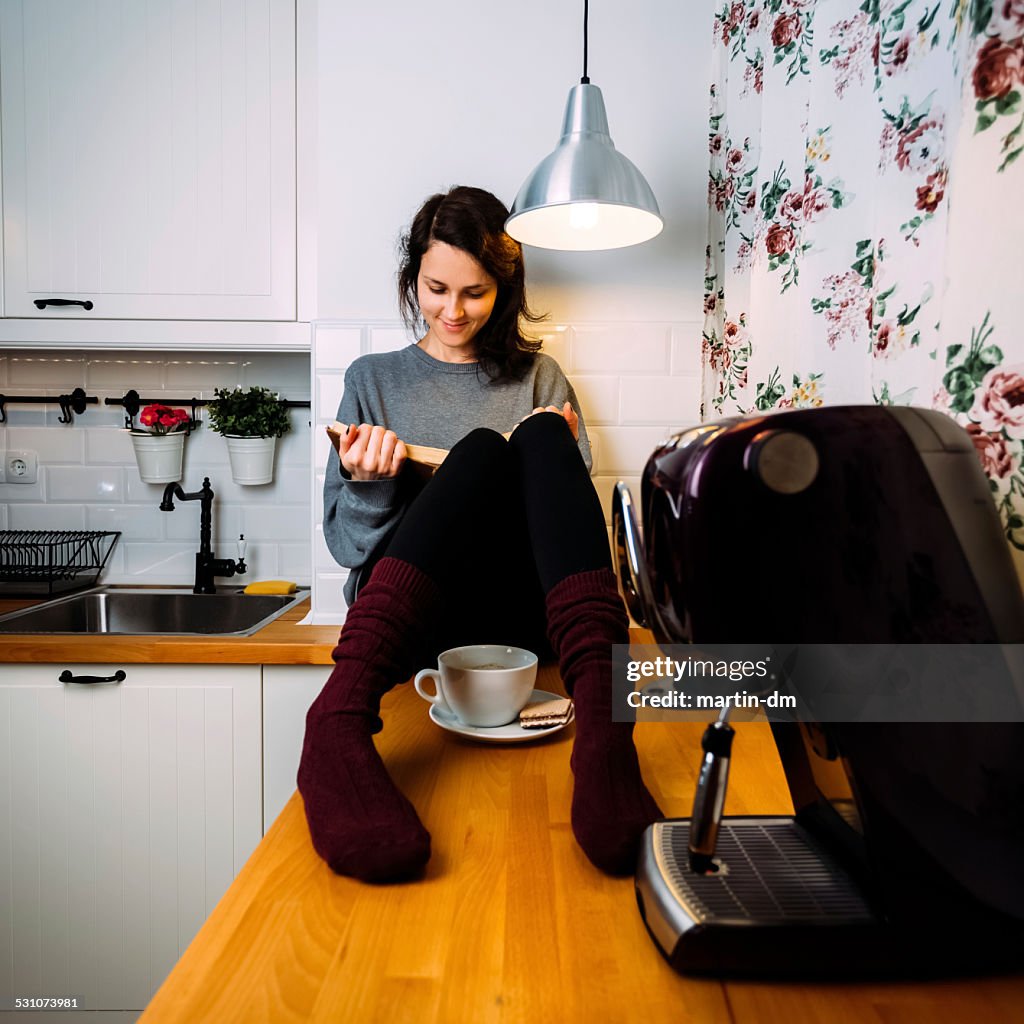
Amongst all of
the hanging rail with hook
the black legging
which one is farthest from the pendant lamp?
the hanging rail with hook

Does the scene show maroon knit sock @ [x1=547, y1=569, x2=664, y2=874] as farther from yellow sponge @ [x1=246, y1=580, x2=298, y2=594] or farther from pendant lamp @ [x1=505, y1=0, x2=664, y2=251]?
yellow sponge @ [x1=246, y1=580, x2=298, y2=594]

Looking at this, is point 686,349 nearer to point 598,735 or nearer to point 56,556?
point 598,735

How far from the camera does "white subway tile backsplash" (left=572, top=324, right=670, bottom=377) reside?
175 cm

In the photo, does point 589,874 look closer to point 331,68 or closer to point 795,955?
point 795,955

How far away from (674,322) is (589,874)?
1384 mm

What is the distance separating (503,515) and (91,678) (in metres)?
0.86

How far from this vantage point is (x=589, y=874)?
59 cm

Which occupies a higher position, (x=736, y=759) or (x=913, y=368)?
(x=913, y=368)

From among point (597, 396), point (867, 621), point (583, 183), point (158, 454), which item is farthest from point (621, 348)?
point (867, 621)

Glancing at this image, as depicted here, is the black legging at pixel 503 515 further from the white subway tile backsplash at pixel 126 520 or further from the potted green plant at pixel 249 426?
the white subway tile backsplash at pixel 126 520

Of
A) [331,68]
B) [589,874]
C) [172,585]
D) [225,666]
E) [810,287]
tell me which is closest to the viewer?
[589,874]

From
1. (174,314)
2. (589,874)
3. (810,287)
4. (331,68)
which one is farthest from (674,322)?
(589,874)

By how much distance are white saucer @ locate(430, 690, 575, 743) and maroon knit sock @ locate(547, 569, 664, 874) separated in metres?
0.09

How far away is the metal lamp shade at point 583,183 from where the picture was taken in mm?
1235
